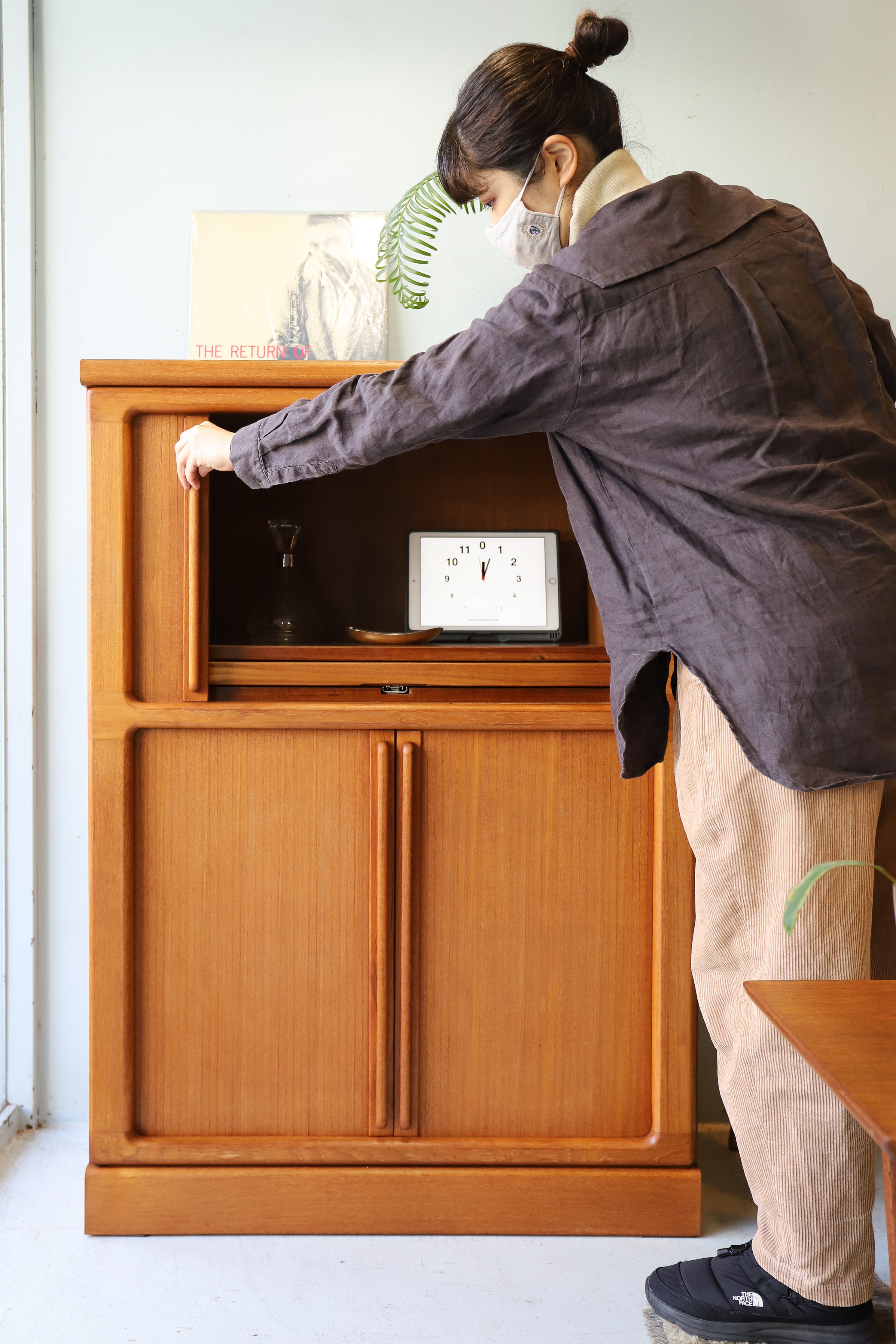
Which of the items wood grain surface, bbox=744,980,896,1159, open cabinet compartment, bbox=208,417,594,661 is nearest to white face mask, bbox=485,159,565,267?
open cabinet compartment, bbox=208,417,594,661

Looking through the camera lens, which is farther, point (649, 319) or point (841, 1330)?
point (841, 1330)

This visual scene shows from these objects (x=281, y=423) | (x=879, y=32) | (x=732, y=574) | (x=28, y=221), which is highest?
(x=879, y=32)

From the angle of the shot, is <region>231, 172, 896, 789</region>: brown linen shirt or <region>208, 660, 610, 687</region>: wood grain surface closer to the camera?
<region>231, 172, 896, 789</region>: brown linen shirt

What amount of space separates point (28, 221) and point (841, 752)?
155 centimetres

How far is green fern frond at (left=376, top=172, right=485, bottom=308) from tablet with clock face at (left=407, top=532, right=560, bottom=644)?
0.41 meters

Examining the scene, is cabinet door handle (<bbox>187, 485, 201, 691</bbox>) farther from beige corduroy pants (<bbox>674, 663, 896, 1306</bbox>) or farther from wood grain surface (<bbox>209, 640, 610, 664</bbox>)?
beige corduroy pants (<bbox>674, 663, 896, 1306</bbox>)

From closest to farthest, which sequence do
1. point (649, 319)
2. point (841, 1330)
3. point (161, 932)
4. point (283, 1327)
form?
point (649, 319), point (841, 1330), point (283, 1327), point (161, 932)

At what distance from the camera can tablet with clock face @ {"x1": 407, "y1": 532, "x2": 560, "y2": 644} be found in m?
1.55

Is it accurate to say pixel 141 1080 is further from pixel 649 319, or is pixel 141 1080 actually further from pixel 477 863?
pixel 649 319

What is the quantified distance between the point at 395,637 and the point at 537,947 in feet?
1.58

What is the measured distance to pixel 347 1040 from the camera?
1.43 metres

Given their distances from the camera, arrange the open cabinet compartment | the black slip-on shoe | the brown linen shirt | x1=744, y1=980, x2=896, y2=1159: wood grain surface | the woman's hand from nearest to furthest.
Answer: x1=744, y1=980, x2=896, y2=1159: wood grain surface < the brown linen shirt < the black slip-on shoe < the woman's hand < the open cabinet compartment

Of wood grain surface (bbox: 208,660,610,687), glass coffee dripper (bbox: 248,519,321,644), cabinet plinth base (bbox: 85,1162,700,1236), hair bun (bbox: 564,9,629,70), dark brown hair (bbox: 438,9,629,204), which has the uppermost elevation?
hair bun (bbox: 564,9,629,70)

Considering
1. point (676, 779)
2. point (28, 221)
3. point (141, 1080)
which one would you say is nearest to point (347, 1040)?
point (141, 1080)
